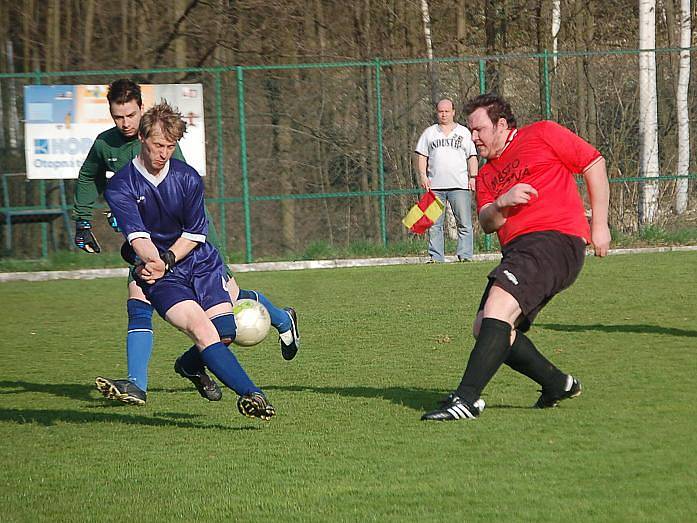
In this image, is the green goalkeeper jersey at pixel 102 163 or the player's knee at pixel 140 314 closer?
the player's knee at pixel 140 314

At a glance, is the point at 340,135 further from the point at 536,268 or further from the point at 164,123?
the point at 536,268

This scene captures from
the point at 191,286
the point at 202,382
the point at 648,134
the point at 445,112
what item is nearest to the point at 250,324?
the point at 191,286

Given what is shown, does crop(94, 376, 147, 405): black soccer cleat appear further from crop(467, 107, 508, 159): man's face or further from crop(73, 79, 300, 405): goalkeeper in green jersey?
crop(467, 107, 508, 159): man's face

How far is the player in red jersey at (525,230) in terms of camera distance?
19.8ft

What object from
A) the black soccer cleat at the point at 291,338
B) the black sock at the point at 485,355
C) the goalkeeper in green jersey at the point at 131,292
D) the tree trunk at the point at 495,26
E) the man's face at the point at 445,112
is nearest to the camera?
the black sock at the point at 485,355

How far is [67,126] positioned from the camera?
16297 millimetres

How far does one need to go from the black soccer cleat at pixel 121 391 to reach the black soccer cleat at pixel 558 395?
2236mm

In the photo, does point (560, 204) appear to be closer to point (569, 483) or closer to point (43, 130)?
point (569, 483)

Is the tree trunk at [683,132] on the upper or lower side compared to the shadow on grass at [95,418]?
upper

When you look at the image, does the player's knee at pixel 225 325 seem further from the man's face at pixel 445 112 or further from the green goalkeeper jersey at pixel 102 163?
the man's face at pixel 445 112

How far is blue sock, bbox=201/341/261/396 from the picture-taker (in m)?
6.03

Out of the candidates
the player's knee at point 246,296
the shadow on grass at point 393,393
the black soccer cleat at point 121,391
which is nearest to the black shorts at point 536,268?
the shadow on grass at point 393,393

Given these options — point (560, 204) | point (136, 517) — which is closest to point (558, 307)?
point (560, 204)

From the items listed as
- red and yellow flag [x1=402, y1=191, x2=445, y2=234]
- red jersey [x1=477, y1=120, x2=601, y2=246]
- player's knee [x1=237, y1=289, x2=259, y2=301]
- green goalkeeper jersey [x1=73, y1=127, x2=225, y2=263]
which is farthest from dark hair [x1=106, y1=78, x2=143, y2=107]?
red and yellow flag [x1=402, y1=191, x2=445, y2=234]
